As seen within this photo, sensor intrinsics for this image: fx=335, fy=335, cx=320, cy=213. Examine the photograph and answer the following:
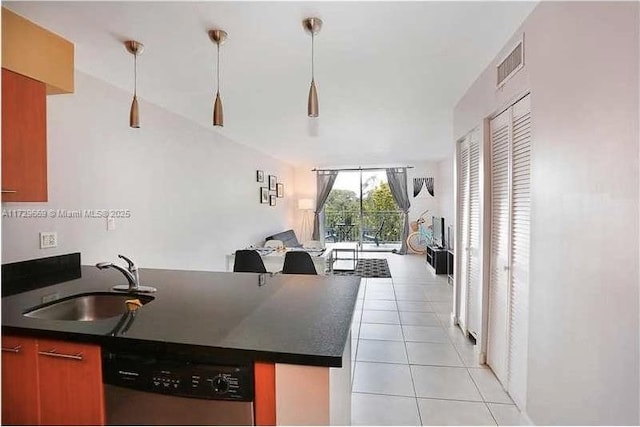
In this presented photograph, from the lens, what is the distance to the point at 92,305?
6.39 feet

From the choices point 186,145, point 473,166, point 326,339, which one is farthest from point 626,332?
point 186,145

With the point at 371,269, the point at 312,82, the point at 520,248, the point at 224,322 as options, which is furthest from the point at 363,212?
the point at 224,322

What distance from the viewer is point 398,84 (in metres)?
3.01

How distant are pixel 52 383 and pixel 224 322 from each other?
0.71 meters

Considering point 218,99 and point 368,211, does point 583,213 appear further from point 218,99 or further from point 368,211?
point 368,211

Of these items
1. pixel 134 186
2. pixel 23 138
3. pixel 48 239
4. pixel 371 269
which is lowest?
pixel 371 269

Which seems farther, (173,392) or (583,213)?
(583,213)

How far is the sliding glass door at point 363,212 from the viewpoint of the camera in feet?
31.0

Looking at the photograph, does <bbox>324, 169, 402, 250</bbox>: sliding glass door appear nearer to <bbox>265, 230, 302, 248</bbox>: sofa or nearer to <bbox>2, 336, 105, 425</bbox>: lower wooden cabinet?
<bbox>265, 230, 302, 248</bbox>: sofa

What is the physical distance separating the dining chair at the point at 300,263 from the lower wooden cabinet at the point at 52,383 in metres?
2.58

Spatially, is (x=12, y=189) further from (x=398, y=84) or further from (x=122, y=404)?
(x=398, y=84)

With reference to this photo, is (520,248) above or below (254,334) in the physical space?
above

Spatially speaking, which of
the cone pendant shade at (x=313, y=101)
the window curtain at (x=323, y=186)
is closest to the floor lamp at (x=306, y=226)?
the window curtain at (x=323, y=186)

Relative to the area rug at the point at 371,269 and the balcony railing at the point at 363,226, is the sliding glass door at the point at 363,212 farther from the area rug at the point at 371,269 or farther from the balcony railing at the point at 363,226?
the area rug at the point at 371,269
